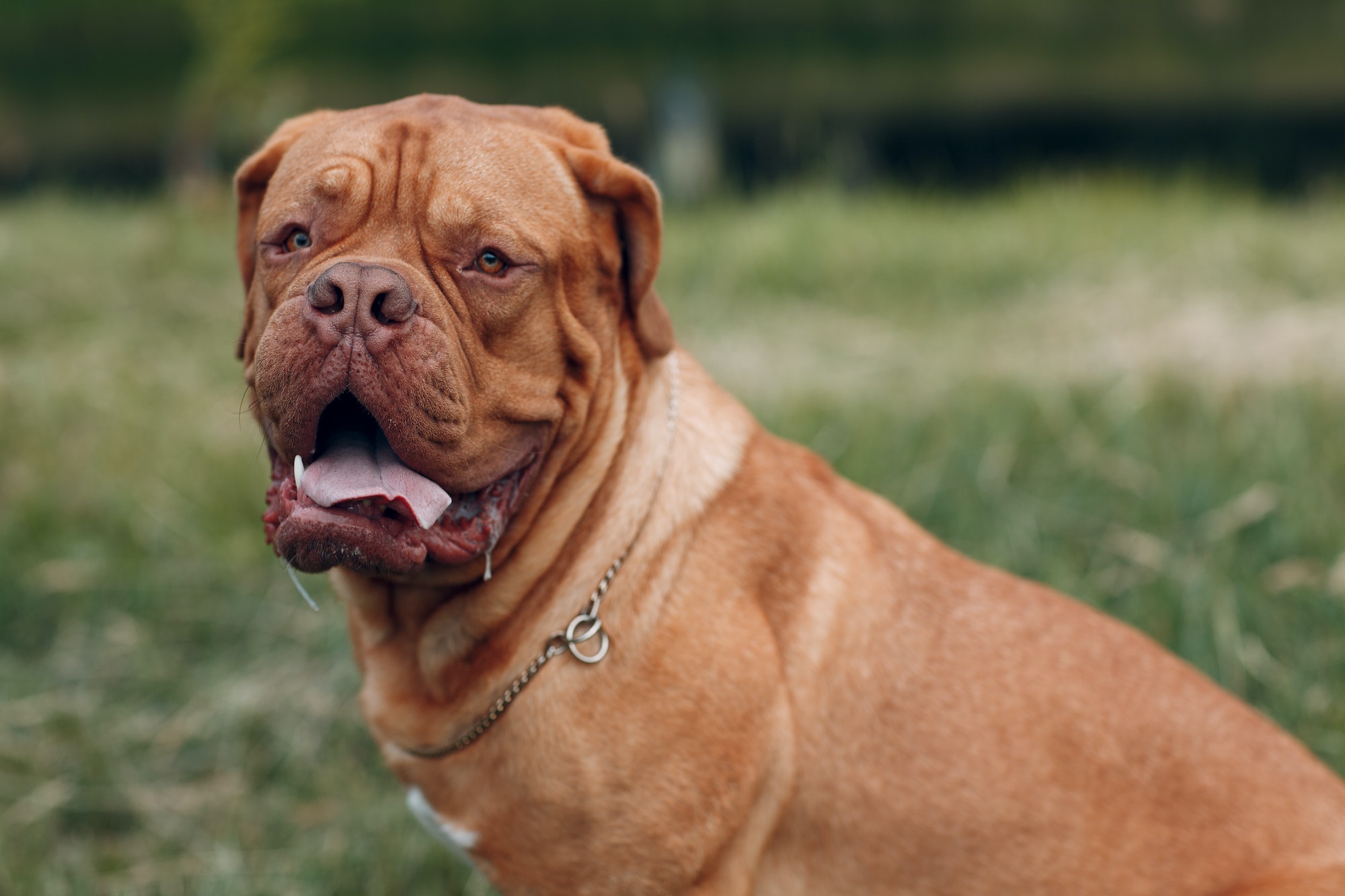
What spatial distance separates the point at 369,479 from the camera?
6.97 feet

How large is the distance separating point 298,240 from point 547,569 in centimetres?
81

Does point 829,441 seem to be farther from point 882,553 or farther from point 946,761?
point 946,761

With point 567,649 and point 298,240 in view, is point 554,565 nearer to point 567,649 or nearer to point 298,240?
point 567,649

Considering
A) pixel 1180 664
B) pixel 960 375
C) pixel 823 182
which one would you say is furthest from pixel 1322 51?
pixel 1180 664

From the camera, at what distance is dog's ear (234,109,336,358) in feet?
8.05

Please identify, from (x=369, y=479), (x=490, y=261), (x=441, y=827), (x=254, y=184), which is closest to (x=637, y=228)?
(x=490, y=261)

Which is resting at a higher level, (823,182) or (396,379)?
(396,379)

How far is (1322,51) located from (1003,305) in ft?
16.8

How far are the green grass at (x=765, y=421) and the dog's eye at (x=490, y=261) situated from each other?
1835 millimetres

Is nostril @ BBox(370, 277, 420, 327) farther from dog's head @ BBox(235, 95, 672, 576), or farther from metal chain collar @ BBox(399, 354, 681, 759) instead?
metal chain collar @ BBox(399, 354, 681, 759)

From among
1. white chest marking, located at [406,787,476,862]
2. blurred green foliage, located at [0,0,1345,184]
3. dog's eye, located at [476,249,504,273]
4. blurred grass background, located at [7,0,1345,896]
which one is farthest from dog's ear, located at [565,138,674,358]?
blurred green foliage, located at [0,0,1345,184]

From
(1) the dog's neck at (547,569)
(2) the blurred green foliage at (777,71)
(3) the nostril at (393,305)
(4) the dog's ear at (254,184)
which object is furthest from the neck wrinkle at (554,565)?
(2) the blurred green foliage at (777,71)

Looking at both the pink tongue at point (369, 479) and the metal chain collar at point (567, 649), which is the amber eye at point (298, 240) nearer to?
the pink tongue at point (369, 479)

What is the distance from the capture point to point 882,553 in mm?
2613
